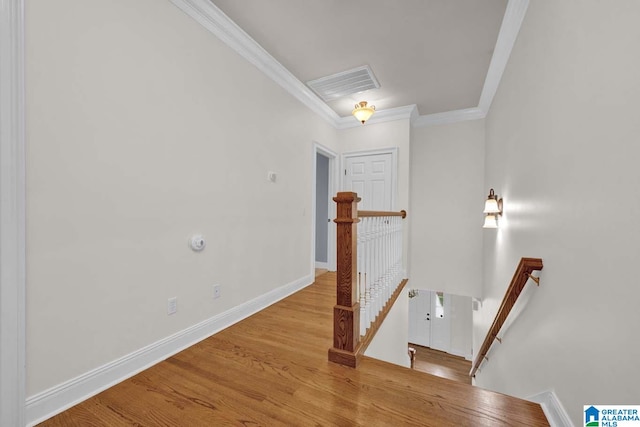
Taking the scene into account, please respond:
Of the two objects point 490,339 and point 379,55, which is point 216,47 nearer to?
point 379,55

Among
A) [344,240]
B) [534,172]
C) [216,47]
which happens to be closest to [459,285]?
[534,172]

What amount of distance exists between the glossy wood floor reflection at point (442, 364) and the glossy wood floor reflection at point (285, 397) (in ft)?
16.8

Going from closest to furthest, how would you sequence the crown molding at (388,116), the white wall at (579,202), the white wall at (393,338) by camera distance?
the white wall at (579,202), the white wall at (393,338), the crown molding at (388,116)

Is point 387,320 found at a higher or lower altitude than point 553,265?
lower

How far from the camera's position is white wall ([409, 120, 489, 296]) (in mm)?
3988

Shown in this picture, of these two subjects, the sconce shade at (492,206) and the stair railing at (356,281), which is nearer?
the stair railing at (356,281)

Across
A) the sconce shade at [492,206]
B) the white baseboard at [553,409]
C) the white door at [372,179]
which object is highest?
the white door at [372,179]

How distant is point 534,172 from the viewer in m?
1.65

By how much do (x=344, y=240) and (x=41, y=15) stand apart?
6.45ft

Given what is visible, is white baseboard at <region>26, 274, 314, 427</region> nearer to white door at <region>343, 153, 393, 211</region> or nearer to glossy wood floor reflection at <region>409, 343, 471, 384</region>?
white door at <region>343, 153, 393, 211</region>

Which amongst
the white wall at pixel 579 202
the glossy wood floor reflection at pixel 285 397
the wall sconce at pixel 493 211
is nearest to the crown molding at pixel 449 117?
the wall sconce at pixel 493 211

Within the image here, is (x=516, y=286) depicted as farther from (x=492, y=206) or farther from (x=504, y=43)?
(x=504, y=43)

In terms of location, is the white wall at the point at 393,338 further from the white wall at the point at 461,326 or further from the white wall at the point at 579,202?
the white wall at the point at 461,326

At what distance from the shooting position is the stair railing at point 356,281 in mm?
1681
